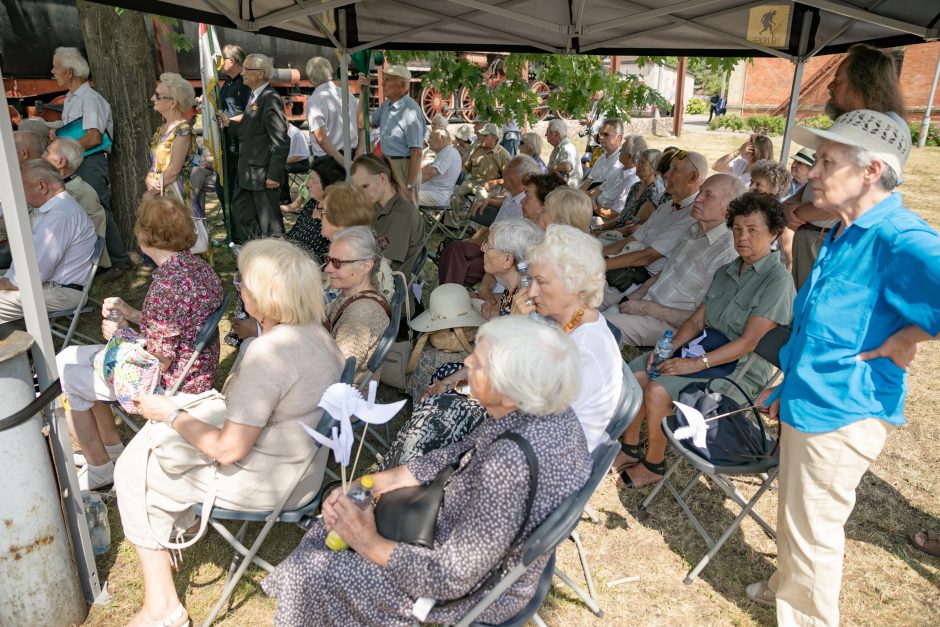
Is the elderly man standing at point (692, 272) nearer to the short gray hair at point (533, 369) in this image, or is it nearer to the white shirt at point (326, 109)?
the short gray hair at point (533, 369)

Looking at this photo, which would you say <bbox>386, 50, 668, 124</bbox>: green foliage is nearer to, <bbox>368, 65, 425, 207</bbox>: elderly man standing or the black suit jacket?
<bbox>368, 65, 425, 207</bbox>: elderly man standing

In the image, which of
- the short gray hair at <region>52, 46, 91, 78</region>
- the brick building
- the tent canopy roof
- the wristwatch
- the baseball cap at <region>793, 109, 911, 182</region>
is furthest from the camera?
the brick building

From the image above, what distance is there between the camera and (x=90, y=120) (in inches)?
240

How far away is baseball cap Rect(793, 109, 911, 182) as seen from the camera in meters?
2.05

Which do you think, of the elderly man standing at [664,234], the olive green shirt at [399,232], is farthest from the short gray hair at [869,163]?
the olive green shirt at [399,232]

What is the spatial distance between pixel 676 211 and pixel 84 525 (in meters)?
3.94

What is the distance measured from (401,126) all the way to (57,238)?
3846 millimetres

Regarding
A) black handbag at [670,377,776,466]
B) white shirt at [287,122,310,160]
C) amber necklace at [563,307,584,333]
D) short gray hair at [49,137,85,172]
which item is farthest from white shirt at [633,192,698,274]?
white shirt at [287,122,310,160]

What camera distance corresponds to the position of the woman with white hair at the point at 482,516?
5.63 ft

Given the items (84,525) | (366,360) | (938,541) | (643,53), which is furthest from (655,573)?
(643,53)

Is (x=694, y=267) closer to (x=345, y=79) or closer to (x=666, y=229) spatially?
(x=666, y=229)

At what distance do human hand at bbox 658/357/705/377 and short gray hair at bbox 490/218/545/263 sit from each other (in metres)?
0.90

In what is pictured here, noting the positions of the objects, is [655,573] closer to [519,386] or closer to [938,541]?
[938,541]

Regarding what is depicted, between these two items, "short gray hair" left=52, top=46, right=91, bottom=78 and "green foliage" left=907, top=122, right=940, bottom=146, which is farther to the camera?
"green foliage" left=907, top=122, right=940, bottom=146
